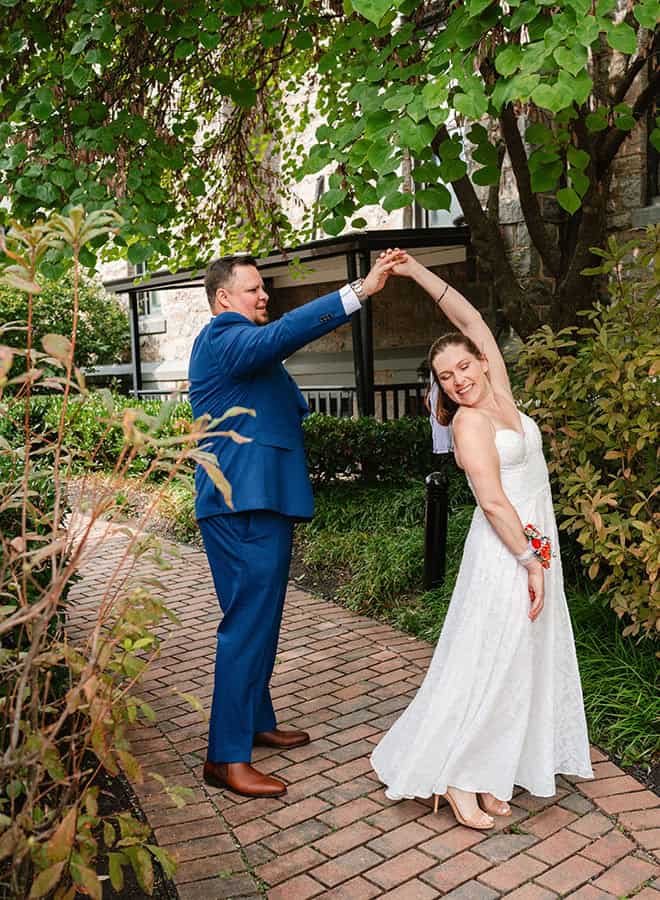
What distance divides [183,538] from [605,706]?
5655 millimetres

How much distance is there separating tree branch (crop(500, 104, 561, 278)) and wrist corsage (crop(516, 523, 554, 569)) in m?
3.80

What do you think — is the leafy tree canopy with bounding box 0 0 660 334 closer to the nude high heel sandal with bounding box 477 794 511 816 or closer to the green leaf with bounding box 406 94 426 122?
the green leaf with bounding box 406 94 426 122

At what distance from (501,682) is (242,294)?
1840 millimetres

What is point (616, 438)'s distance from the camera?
14.9ft

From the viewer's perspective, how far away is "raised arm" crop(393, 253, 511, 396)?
3.71 metres

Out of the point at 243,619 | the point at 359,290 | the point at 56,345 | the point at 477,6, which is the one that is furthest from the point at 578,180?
the point at 56,345

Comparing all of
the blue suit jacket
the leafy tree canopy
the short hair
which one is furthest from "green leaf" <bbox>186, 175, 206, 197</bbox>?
the blue suit jacket

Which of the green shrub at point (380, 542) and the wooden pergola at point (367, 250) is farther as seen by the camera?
the wooden pergola at point (367, 250)

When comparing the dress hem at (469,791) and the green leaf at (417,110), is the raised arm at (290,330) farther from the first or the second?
the dress hem at (469,791)

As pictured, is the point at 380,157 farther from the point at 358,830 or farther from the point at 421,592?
the point at 421,592

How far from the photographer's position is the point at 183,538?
9.20 m

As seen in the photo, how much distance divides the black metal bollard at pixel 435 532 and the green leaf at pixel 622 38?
3.24m

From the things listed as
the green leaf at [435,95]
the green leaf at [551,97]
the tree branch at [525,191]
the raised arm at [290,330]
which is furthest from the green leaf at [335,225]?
the tree branch at [525,191]

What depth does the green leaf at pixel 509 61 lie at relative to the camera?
3.78 metres
